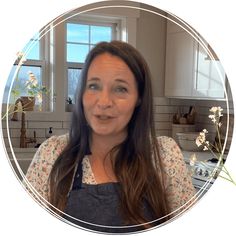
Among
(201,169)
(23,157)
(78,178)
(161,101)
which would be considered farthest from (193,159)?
(23,157)

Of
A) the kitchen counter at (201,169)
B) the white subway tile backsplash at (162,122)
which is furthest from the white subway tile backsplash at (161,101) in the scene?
the kitchen counter at (201,169)

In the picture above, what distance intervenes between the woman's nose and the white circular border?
0.18m

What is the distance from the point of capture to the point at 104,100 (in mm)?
756

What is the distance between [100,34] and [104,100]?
13 centimetres

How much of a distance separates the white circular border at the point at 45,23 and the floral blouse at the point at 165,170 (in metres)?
0.05

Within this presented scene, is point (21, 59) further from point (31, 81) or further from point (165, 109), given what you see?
point (165, 109)

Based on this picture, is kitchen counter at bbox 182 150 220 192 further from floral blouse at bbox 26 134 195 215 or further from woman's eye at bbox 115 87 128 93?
woman's eye at bbox 115 87 128 93

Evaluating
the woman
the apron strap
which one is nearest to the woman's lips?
the woman

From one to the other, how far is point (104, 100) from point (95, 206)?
217 millimetres

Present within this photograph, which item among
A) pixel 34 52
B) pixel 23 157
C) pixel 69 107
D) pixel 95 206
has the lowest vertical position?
pixel 95 206

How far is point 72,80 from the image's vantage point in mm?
746

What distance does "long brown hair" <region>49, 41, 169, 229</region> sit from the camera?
0.76m

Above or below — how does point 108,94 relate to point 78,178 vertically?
above

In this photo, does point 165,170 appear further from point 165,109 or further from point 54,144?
point 54,144
